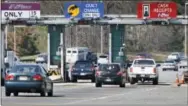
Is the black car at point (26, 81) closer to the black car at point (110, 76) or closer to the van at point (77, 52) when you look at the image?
the black car at point (110, 76)

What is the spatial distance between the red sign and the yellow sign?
450 cm

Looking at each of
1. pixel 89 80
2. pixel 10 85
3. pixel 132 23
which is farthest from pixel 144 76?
Answer: pixel 10 85

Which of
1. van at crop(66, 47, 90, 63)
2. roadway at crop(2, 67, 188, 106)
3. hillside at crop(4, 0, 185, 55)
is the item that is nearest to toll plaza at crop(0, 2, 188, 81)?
roadway at crop(2, 67, 188, 106)

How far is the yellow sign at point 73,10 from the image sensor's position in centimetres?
5534

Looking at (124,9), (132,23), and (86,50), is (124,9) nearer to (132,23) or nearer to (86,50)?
(86,50)

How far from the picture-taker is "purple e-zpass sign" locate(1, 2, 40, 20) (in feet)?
177

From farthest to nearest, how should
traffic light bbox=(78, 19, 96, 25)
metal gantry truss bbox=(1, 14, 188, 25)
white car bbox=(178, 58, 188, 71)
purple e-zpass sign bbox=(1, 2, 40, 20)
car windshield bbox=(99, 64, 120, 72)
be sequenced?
white car bbox=(178, 58, 188, 71) < traffic light bbox=(78, 19, 96, 25) < metal gantry truss bbox=(1, 14, 188, 25) < purple e-zpass sign bbox=(1, 2, 40, 20) < car windshield bbox=(99, 64, 120, 72)

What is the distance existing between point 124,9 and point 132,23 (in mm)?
32074

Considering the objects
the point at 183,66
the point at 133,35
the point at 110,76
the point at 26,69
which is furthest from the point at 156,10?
the point at 133,35

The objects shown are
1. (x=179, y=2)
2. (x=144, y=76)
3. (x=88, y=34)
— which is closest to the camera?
(x=144, y=76)

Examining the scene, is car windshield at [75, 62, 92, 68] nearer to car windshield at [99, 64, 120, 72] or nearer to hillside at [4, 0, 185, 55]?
car windshield at [99, 64, 120, 72]

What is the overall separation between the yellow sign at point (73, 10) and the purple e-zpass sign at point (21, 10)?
264 centimetres

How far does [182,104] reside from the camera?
26641mm

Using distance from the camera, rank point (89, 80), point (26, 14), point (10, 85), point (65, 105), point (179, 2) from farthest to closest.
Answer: point (179, 2) < point (89, 80) < point (26, 14) < point (10, 85) < point (65, 105)
